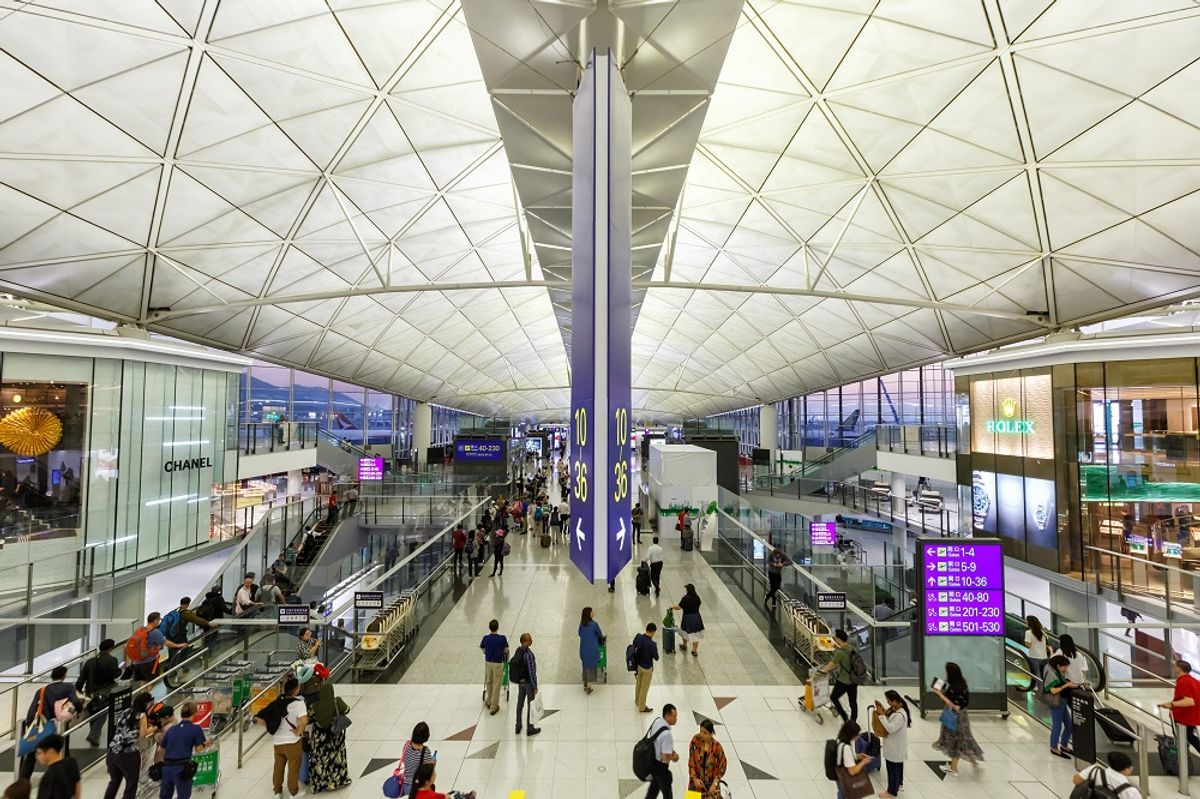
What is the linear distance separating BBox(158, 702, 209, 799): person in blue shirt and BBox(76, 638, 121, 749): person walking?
2190 mm

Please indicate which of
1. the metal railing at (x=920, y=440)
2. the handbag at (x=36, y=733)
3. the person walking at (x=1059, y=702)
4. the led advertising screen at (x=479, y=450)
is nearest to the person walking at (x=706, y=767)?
the person walking at (x=1059, y=702)

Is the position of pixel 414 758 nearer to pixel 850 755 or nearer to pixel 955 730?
pixel 850 755

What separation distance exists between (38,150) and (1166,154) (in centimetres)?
2457

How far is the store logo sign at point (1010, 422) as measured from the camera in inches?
744

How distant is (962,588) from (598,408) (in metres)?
7.77

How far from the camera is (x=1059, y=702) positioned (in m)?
7.72

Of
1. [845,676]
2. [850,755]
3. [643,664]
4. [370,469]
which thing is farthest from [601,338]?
[370,469]

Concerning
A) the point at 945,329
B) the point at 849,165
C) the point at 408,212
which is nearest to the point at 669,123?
the point at 849,165

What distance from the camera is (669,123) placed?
10438 mm

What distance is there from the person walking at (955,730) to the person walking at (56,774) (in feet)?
32.7

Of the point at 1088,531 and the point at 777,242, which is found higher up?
the point at 777,242

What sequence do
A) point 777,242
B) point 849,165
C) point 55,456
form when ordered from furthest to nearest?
1. point 777,242
2. point 849,165
3. point 55,456

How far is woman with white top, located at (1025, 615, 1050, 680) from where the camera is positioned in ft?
29.9

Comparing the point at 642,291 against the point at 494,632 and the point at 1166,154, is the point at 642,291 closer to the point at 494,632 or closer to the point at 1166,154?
the point at 1166,154
